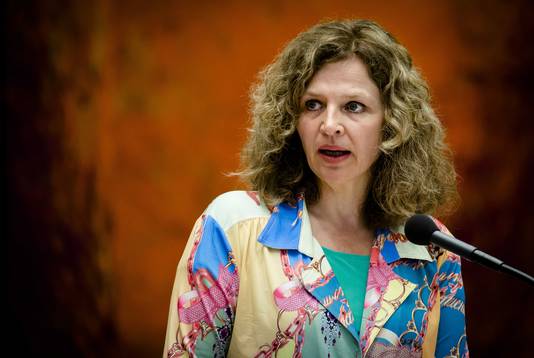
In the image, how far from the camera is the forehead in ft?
5.62

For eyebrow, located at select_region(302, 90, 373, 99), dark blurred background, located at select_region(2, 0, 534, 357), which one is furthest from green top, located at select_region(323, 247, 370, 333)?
dark blurred background, located at select_region(2, 0, 534, 357)

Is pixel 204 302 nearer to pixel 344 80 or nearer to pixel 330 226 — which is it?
pixel 330 226

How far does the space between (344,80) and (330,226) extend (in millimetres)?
386

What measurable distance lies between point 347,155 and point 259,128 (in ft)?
0.90

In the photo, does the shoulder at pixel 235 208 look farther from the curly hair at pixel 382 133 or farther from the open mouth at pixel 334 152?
the open mouth at pixel 334 152

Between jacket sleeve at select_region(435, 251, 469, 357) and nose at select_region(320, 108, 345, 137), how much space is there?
46cm

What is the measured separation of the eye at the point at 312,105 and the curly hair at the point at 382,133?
0.08 feet

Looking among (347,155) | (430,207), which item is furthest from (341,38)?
(430,207)

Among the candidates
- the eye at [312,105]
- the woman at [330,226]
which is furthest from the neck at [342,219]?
the eye at [312,105]

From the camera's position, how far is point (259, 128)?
1858 millimetres

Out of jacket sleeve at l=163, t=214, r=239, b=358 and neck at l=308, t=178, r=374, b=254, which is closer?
jacket sleeve at l=163, t=214, r=239, b=358

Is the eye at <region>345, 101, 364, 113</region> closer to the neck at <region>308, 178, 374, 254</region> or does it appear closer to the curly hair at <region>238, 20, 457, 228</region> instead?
the curly hair at <region>238, 20, 457, 228</region>

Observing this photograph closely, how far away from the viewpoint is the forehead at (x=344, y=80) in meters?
1.71

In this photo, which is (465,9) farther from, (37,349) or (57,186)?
(37,349)
